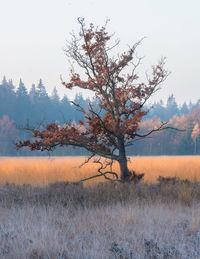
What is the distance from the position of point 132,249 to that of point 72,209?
4209 millimetres

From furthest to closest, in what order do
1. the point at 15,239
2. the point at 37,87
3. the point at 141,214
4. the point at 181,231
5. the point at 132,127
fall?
the point at 37,87 → the point at 132,127 → the point at 141,214 → the point at 181,231 → the point at 15,239

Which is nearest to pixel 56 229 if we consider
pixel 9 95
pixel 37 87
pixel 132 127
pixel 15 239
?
pixel 15 239

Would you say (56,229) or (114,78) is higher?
(114,78)

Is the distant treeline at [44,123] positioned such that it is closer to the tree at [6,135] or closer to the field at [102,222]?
the tree at [6,135]

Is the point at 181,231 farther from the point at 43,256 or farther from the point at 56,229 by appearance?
the point at 43,256

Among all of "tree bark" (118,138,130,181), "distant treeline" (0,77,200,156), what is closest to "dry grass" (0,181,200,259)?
"tree bark" (118,138,130,181)

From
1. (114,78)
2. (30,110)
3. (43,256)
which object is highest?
(30,110)

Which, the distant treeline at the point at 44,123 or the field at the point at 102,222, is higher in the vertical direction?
the distant treeline at the point at 44,123

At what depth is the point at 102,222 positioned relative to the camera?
9578 millimetres

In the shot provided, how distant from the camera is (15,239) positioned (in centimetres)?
791

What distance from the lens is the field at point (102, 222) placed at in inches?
285

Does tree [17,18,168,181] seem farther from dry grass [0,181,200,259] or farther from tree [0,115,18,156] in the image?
tree [0,115,18,156]

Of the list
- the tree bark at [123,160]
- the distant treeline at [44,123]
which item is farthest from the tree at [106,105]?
the distant treeline at [44,123]

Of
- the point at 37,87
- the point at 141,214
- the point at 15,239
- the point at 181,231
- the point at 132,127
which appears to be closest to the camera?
the point at 15,239
